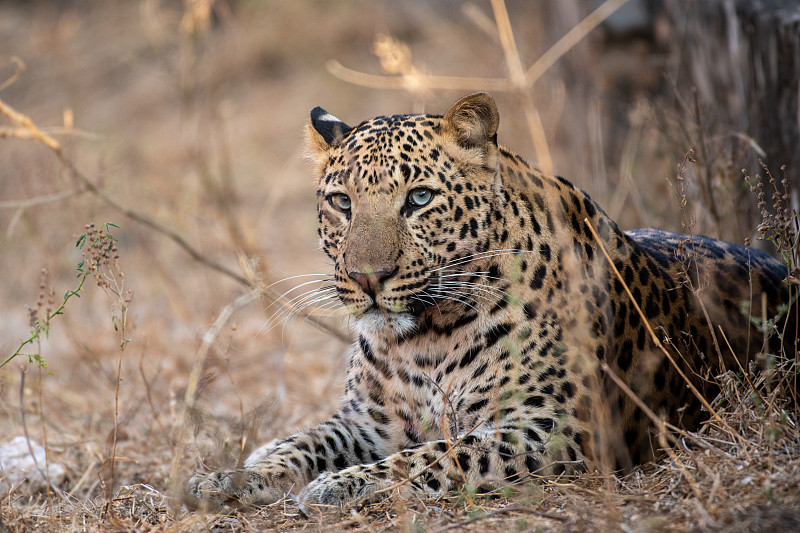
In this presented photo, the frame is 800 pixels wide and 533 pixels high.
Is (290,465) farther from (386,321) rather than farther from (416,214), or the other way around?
(416,214)

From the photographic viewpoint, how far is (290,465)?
4539 mm

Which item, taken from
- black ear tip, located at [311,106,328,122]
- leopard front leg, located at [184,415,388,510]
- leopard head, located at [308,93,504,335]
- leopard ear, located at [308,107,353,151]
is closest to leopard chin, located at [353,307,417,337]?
leopard head, located at [308,93,504,335]

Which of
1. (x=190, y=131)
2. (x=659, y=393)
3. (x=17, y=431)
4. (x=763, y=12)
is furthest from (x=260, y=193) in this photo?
(x=659, y=393)

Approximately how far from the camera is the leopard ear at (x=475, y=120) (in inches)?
177

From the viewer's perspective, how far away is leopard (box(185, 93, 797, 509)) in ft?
13.4

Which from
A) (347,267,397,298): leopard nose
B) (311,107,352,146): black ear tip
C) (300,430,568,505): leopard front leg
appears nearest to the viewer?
(300,430,568,505): leopard front leg

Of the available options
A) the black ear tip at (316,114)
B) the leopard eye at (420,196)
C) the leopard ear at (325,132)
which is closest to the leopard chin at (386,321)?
the leopard eye at (420,196)

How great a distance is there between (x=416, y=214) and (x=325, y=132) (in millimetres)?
978

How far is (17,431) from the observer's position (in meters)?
6.32

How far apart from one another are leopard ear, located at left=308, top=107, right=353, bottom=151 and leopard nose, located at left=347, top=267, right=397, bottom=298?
0.98 meters

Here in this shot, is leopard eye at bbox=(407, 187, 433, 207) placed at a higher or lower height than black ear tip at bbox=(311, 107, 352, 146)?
lower

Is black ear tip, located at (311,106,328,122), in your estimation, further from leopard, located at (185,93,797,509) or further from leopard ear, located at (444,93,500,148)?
leopard ear, located at (444,93,500,148)

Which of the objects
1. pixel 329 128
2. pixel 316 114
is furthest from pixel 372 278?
pixel 316 114

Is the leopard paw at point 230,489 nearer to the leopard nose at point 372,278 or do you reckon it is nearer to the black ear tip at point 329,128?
the leopard nose at point 372,278
